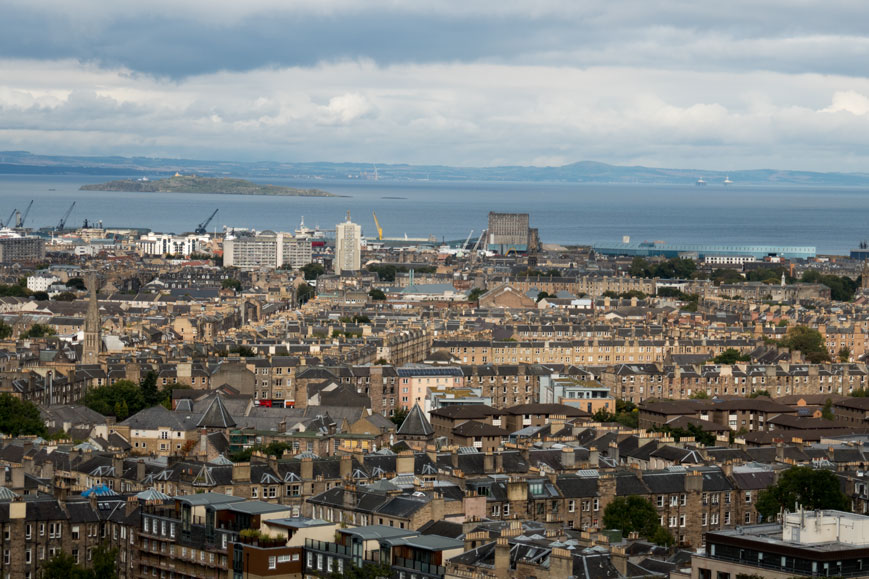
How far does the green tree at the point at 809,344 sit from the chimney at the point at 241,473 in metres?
53.8

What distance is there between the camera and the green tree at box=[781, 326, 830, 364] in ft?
321

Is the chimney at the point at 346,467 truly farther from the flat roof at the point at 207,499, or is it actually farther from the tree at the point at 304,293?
the tree at the point at 304,293

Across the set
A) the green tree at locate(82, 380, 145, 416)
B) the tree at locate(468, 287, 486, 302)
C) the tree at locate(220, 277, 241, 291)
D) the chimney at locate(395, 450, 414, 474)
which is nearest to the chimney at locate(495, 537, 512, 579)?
the chimney at locate(395, 450, 414, 474)

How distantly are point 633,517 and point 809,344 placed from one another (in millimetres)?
56341

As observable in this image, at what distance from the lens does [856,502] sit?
48.6 m

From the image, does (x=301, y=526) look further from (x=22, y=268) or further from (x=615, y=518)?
(x=22, y=268)

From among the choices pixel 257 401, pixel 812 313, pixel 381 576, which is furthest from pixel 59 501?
pixel 812 313

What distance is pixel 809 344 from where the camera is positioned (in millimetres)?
99375

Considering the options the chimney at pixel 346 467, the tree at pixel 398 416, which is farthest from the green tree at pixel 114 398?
the chimney at pixel 346 467

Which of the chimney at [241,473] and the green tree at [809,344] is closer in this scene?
the chimney at [241,473]

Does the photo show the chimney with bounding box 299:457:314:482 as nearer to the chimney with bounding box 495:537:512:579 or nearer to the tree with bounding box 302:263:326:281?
the chimney with bounding box 495:537:512:579

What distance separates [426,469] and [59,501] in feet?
31.5

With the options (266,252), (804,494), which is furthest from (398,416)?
(266,252)

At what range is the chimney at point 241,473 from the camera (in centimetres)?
4741
